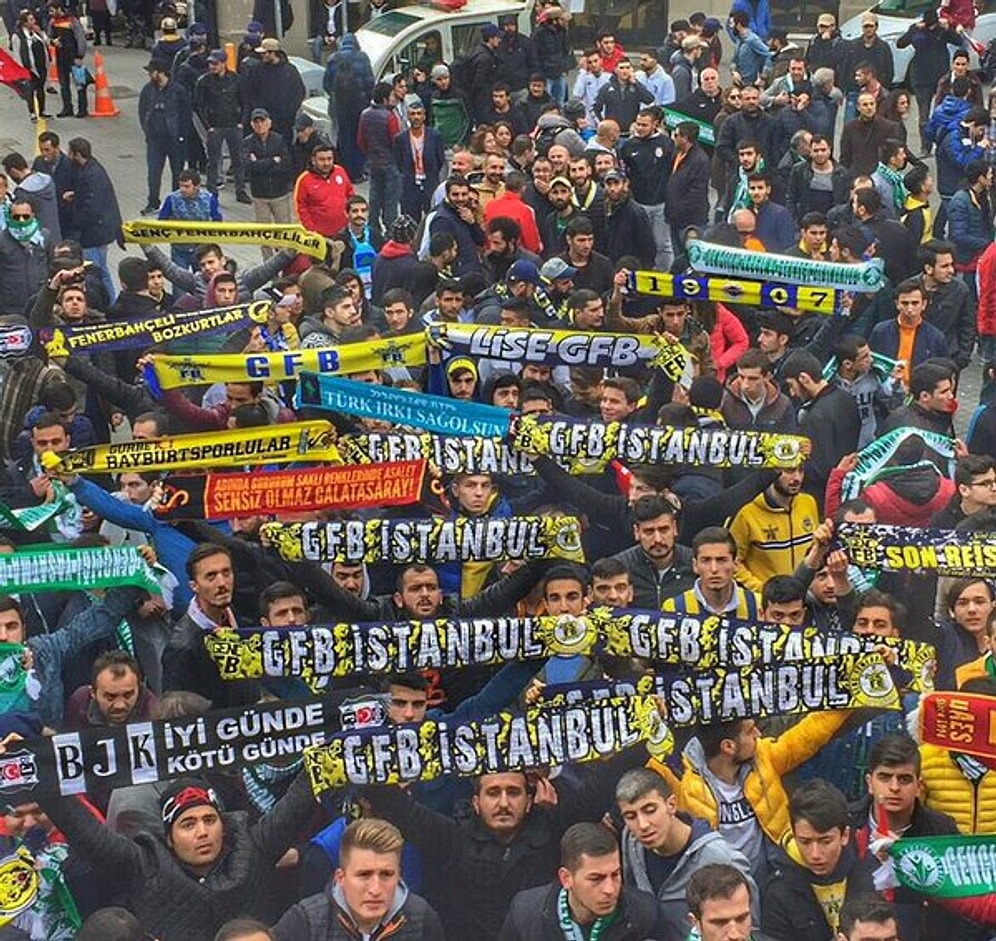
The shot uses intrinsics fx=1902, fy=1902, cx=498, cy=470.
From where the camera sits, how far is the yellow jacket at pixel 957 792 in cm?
620

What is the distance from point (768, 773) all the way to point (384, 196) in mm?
11024

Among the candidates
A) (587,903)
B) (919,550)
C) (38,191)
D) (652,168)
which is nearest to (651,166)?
(652,168)

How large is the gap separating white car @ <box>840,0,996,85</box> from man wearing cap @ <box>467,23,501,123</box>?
4514 millimetres

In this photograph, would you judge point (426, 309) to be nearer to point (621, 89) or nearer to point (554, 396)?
point (554, 396)

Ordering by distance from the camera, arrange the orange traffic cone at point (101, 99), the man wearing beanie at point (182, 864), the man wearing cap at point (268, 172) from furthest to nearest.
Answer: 1. the orange traffic cone at point (101, 99)
2. the man wearing cap at point (268, 172)
3. the man wearing beanie at point (182, 864)

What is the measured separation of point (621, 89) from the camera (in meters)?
17.6

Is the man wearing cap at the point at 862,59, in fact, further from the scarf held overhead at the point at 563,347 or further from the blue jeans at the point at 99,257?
the scarf held overhead at the point at 563,347

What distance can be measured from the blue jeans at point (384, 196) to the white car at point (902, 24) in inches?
279

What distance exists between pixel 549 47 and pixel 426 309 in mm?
9466

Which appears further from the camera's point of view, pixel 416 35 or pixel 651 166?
pixel 416 35

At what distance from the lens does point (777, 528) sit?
831 cm

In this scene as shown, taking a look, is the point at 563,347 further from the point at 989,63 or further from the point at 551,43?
the point at 989,63

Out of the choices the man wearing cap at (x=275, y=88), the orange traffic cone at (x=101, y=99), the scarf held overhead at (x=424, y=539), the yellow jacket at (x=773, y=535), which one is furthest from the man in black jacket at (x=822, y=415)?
the orange traffic cone at (x=101, y=99)

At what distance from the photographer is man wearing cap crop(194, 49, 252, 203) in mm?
18234
